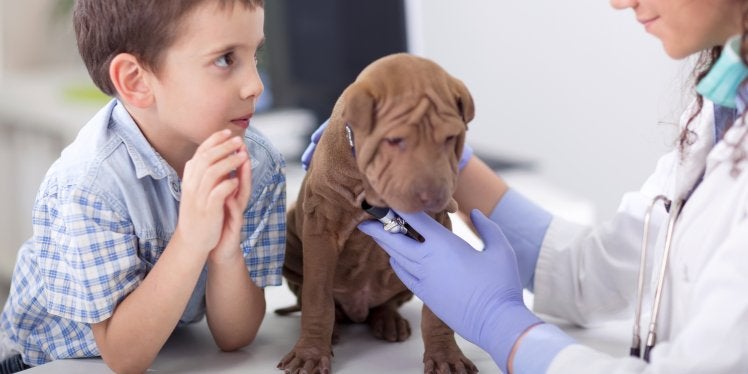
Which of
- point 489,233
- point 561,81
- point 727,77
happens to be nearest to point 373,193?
point 489,233

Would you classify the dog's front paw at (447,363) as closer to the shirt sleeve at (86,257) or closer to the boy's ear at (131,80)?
the shirt sleeve at (86,257)

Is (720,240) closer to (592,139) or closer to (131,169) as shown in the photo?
(131,169)

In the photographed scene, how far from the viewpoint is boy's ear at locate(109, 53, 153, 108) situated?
3.86 ft

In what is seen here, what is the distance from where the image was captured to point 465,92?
3.40 ft

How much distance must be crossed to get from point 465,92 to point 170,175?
0.46 meters

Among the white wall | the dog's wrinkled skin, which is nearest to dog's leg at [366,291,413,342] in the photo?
the dog's wrinkled skin

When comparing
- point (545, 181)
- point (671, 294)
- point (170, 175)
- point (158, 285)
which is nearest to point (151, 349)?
point (158, 285)

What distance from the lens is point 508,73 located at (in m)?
3.53

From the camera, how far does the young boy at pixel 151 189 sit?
1141 mm

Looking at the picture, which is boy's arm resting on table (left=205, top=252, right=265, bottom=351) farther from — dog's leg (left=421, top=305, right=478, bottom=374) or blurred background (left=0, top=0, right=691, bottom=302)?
blurred background (left=0, top=0, right=691, bottom=302)

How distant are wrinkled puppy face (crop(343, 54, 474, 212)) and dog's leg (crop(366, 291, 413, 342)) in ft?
1.19

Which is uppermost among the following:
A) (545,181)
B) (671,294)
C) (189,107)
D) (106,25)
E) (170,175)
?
(106,25)

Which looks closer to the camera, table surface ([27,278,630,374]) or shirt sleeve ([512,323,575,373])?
shirt sleeve ([512,323,575,373])

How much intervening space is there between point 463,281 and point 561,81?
93.2 inches
